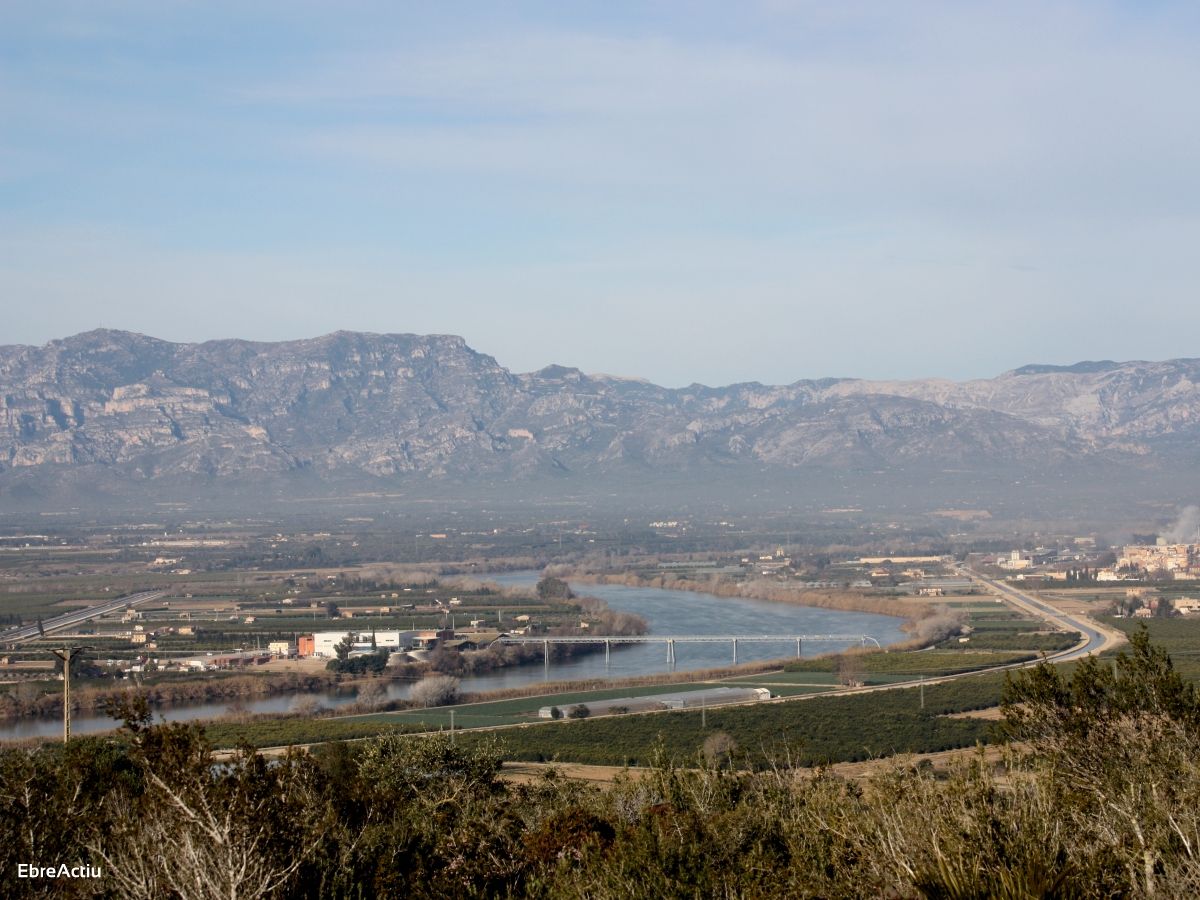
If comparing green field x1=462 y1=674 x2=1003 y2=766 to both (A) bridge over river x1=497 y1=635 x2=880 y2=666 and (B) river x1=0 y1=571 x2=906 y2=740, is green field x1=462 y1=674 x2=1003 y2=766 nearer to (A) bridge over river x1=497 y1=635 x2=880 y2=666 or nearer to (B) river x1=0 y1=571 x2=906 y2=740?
(B) river x1=0 y1=571 x2=906 y2=740

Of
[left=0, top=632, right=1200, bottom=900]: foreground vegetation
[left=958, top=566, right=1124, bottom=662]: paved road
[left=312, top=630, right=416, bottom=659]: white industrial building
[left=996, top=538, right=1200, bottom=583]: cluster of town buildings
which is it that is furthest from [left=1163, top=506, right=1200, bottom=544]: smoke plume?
[left=0, top=632, right=1200, bottom=900]: foreground vegetation

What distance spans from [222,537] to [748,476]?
3453 inches

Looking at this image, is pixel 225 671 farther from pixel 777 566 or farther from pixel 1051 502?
pixel 1051 502

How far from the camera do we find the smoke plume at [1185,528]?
98.9m

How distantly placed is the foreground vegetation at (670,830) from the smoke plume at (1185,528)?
300ft

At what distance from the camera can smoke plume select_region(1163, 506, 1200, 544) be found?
98925 mm

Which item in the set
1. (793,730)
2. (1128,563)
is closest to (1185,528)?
(1128,563)

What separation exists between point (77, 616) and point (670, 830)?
5870 centimetres

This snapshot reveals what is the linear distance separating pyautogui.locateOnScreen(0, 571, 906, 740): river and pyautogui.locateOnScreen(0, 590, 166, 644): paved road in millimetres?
19185

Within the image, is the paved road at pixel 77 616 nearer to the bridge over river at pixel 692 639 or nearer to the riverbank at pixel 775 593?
the bridge over river at pixel 692 639

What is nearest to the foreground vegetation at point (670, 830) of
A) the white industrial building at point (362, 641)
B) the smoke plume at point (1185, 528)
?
the white industrial building at point (362, 641)

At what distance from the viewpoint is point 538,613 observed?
6347 cm

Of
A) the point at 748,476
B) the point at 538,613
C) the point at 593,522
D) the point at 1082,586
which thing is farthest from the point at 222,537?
the point at 748,476

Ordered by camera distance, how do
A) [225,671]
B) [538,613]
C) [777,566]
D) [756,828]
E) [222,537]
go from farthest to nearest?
[222,537] → [777,566] → [538,613] → [225,671] → [756,828]
